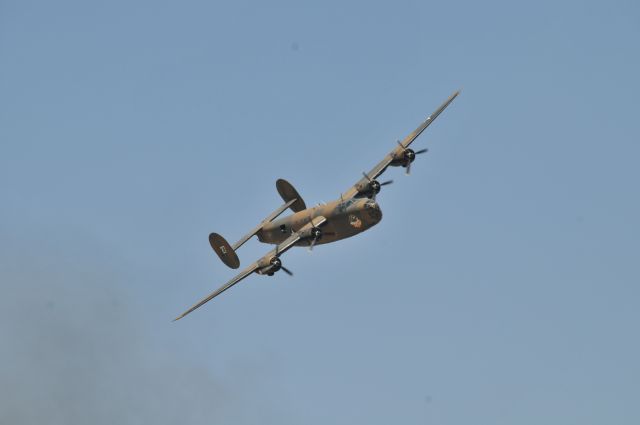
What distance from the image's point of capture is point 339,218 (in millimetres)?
78812

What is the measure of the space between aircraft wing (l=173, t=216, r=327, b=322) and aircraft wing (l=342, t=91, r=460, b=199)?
221 inches

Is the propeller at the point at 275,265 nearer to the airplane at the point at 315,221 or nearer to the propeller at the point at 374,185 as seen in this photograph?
the airplane at the point at 315,221

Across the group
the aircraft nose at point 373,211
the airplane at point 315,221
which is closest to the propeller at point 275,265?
the airplane at point 315,221

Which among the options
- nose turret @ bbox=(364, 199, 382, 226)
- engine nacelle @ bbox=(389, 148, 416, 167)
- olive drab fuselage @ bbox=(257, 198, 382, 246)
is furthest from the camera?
engine nacelle @ bbox=(389, 148, 416, 167)

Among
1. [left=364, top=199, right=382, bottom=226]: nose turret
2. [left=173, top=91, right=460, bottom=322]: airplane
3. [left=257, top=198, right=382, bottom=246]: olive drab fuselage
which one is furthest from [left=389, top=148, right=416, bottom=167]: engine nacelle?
[left=364, top=199, right=382, bottom=226]: nose turret

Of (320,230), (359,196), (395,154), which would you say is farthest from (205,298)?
(395,154)

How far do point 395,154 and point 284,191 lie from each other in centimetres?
1131

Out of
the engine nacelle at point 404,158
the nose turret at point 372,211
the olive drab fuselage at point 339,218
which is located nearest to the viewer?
the nose turret at point 372,211

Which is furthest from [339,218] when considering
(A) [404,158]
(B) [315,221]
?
(A) [404,158]

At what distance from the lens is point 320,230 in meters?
79.5

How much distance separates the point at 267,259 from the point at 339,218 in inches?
274

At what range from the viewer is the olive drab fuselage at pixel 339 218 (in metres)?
76.9

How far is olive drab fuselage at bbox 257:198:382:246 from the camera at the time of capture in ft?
252

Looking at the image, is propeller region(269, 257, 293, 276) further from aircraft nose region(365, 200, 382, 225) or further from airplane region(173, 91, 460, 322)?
aircraft nose region(365, 200, 382, 225)
